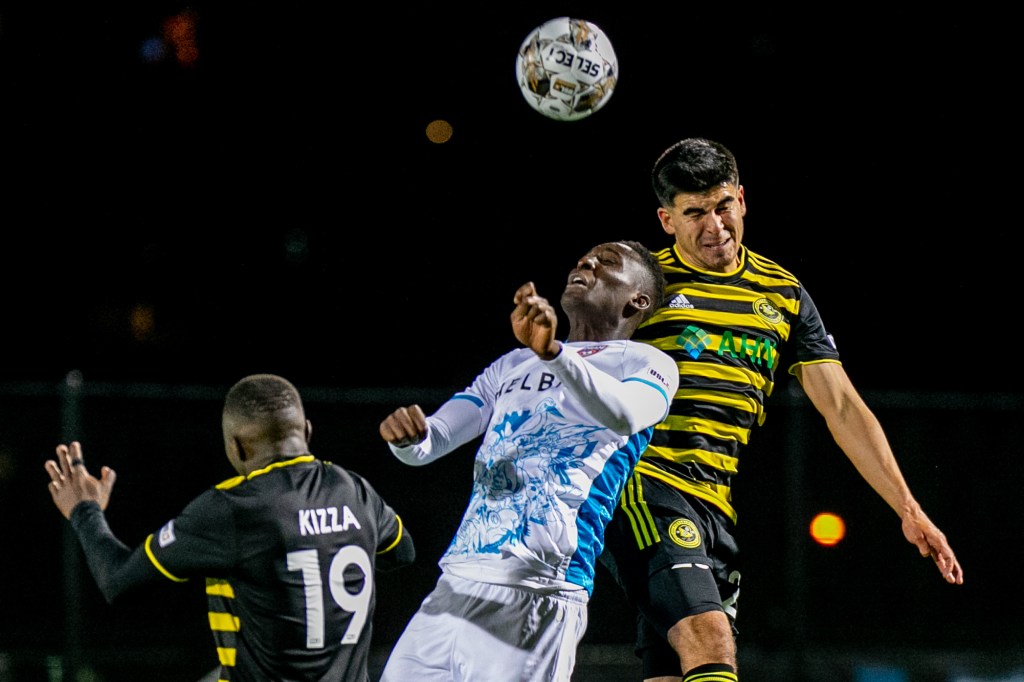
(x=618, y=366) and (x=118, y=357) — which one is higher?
(x=618, y=366)

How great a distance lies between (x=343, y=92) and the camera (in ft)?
59.6

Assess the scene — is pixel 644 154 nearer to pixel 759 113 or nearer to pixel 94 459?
pixel 759 113

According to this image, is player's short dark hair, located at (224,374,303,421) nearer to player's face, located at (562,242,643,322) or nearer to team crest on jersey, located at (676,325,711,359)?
player's face, located at (562,242,643,322)

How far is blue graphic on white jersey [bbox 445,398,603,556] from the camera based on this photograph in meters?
3.40

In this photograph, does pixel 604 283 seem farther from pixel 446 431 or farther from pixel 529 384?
pixel 446 431

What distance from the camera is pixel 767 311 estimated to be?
4762 mm

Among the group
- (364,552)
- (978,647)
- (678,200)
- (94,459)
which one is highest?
(678,200)

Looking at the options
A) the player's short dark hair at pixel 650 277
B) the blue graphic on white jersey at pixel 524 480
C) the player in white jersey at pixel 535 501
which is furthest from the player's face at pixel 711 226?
the blue graphic on white jersey at pixel 524 480

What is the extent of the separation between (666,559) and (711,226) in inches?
48.2

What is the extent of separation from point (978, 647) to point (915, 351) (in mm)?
6339

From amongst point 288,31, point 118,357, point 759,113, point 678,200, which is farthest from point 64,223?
point 678,200

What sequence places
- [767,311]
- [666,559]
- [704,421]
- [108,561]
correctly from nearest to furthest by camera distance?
[108,561], [666,559], [704,421], [767,311]

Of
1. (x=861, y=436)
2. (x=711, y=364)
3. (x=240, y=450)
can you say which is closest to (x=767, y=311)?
(x=711, y=364)

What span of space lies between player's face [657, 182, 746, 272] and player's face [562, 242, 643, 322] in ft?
2.62
